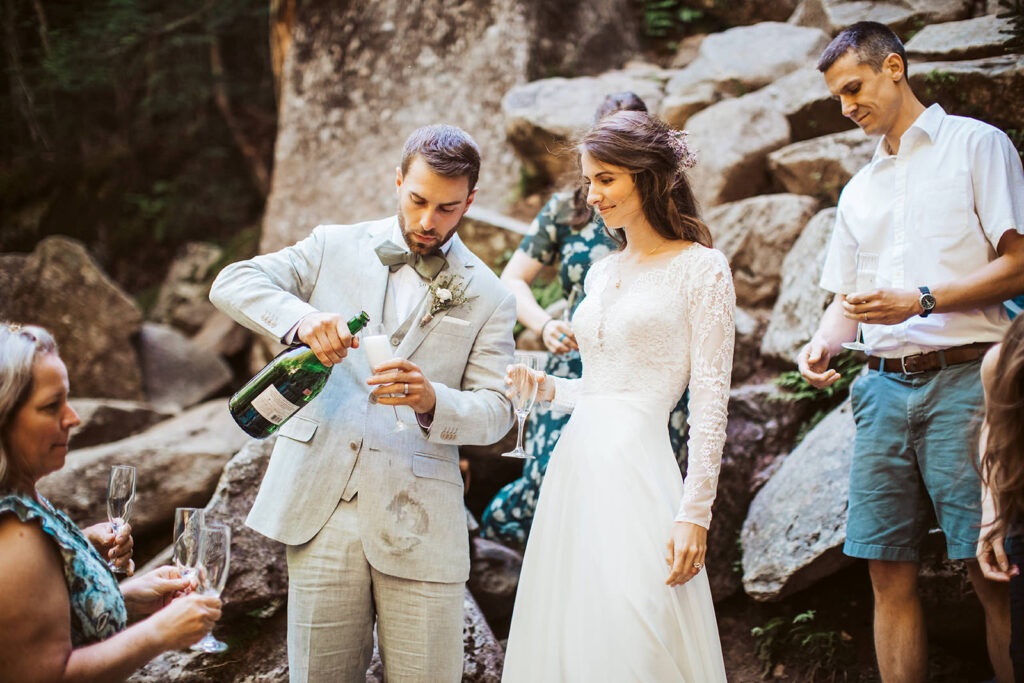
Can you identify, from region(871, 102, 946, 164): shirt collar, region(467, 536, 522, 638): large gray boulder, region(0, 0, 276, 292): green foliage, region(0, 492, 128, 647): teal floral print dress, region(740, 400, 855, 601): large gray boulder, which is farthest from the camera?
region(0, 0, 276, 292): green foliage

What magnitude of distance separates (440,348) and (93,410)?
4.64 metres

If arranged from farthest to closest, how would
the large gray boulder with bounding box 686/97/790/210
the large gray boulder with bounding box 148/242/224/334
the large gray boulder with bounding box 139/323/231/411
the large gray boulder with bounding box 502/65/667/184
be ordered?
the large gray boulder with bounding box 148/242/224/334
the large gray boulder with bounding box 139/323/231/411
the large gray boulder with bounding box 502/65/667/184
the large gray boulder with bounding box 686/97/790/210

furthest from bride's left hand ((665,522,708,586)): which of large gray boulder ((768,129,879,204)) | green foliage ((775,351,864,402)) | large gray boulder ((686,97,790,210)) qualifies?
large gray boulder ((686,97,790,210))

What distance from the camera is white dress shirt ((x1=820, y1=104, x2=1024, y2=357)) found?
9.46 ft

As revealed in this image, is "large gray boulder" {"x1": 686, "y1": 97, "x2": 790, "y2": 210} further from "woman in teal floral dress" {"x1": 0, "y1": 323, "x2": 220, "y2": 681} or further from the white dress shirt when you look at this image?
"woman in teal floral dress" {"x1": 0, "y1": 323, "x2": 220, "y2": 681}

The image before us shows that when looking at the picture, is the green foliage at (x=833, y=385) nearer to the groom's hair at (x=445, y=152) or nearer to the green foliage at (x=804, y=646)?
the green foliage at (x=804, y=646)

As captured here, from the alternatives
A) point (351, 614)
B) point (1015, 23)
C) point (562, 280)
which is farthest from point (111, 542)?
point (1015, 23)

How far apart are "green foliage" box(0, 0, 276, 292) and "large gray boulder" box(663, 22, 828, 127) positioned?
19.1 feet

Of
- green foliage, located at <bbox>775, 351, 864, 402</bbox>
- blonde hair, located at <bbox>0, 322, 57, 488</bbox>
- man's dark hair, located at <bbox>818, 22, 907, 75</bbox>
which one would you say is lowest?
green foliage, located at <bbox>775, 351, 864, 402</bbox>

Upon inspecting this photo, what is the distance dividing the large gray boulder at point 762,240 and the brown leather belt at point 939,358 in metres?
2.57

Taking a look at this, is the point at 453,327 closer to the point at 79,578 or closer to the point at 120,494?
the point at 120,494

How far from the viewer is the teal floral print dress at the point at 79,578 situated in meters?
1.83

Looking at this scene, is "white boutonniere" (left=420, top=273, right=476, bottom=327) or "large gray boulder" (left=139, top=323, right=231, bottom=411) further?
"large gray boulder" (left=139, top=323, right=231, bottom=411)

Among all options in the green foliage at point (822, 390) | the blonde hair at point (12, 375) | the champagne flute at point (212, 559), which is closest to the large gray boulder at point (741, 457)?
the green foliage at point (822, 390)
